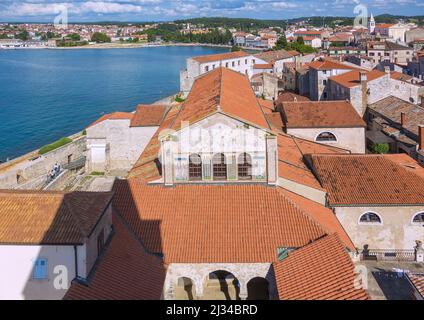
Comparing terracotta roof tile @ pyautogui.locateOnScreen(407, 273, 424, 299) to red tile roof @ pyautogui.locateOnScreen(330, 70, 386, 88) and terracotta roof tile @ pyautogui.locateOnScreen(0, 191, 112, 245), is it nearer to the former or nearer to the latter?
terracotta roof tile @ pyautogui.locateOnScreen(0, 191, 112, 245)

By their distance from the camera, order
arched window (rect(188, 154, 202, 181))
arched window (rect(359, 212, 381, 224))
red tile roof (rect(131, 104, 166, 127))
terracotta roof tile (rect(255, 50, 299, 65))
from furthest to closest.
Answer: terracotta roof tile (rect(255, 50, 299, 65)), red tile roof (rect(131, 104, 166, 127)), arched window (rect(359, 212, 381, 224)), arched window (rect(188, 154, 202, 181))

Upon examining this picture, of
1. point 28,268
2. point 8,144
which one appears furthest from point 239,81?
point 8,144

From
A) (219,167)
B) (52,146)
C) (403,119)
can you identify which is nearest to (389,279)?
(219,167)

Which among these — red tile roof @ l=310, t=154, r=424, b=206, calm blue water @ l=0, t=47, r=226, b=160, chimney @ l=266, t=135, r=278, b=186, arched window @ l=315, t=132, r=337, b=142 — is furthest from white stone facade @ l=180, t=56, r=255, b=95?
chimney @ l=266, t=135, r=278, b=186

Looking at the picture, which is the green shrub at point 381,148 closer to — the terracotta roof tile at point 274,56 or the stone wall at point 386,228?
the stone wall at point 386,228

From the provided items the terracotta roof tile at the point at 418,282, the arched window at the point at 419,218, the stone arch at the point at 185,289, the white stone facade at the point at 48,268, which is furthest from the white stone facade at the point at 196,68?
the terracotta roof tile at the point at 418,282
